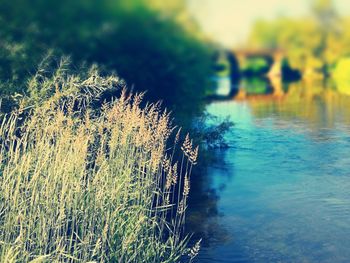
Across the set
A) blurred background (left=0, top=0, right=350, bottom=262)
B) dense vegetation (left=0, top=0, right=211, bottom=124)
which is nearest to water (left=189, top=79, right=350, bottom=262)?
blurred background (left=0, top=0, right=350, bottom=262)

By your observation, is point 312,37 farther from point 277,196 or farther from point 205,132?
point 277,196

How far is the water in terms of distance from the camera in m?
8.06

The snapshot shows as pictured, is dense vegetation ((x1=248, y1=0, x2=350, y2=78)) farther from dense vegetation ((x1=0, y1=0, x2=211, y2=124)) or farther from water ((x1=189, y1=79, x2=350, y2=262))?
dense vegetation ((x1=0, y1=0, x2=211, y2=124))

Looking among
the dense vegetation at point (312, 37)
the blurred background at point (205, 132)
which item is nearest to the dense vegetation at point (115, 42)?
the blurred background at point (205, 132)

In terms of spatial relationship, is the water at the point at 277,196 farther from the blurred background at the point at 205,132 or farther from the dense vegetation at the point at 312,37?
the dense vegetation at the point at 312,37

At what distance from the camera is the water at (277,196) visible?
26.5 feet

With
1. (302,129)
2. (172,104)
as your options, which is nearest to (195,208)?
(172,104)

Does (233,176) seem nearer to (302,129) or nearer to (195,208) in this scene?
(195,208)

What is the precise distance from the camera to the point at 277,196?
1075 cm

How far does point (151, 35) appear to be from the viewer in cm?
1140

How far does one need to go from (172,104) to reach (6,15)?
14.6ft

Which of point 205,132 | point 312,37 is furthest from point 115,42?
point 312,37

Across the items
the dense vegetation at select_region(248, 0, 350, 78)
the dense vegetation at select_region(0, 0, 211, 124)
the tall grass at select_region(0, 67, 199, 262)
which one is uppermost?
the dense vegetation at select_region(248, 0, 350, 78)

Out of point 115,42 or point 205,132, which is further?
point 205,132
